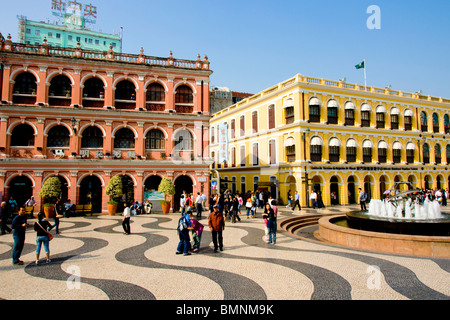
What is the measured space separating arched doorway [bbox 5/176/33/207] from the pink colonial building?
0.06 meters

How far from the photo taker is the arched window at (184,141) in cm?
2522

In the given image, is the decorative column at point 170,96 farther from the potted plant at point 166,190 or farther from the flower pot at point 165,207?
the flower pot at point 165,207

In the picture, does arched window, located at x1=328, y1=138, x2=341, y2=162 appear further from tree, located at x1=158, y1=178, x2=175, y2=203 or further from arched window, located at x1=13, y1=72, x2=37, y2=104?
arched window, located at x1=13, y1=72, x2=37, y2=104

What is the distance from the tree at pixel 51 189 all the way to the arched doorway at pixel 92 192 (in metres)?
2.35

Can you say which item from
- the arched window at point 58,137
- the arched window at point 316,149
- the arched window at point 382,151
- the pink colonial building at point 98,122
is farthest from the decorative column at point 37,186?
the arched window at point 382,151

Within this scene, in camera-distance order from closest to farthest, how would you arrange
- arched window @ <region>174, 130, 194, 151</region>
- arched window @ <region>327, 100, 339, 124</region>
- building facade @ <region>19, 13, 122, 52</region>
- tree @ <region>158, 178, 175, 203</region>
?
tree @ <region>158, 178, 175, 203</region> → arched window @ <region>174, 130, 194, 151</region> → arched window @ <region>327, 100, 339, 124</region> → building facade @ <region>19, 13, 122, 52</region>

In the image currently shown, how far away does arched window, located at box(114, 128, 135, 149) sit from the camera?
24.3 metres

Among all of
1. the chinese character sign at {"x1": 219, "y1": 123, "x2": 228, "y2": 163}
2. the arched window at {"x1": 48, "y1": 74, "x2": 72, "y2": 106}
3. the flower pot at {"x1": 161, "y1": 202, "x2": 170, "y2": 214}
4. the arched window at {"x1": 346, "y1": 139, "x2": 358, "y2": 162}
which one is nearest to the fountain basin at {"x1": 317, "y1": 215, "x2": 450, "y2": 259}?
the flower pot at {"x1": 161, "y1": 202, "x2": 170, "y2": 214}

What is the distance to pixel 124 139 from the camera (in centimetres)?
2448

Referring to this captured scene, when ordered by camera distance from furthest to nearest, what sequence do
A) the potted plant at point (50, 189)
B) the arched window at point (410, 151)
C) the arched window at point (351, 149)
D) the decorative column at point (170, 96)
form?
the arched window at point (410, 151)
the arched window at point (351, 149)
the decorative column at point (170, 96)
the potted plant at point (50, 189)
